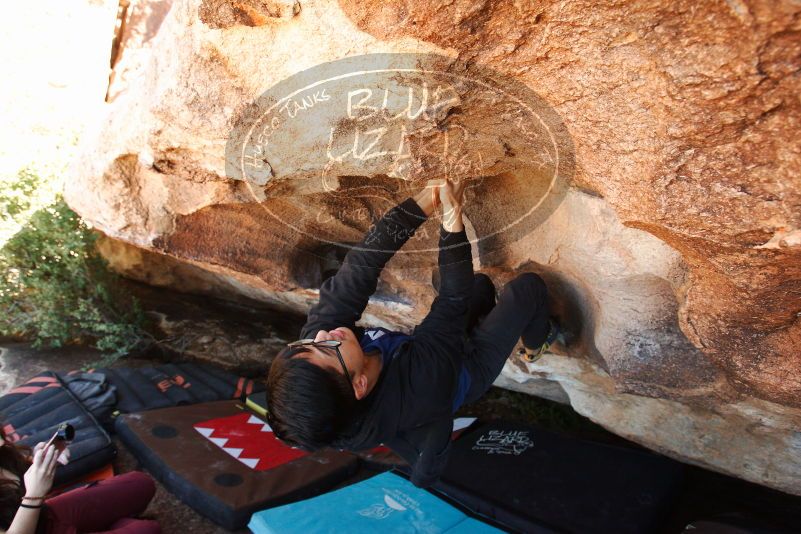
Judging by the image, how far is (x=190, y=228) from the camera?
2275 millimetres

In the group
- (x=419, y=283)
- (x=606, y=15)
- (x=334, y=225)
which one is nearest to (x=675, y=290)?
(x=606, y=15)

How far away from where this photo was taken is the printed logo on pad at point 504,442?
2.63m

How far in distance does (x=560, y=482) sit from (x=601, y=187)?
1.61m

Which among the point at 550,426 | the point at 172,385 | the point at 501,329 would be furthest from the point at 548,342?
the point at 172,385

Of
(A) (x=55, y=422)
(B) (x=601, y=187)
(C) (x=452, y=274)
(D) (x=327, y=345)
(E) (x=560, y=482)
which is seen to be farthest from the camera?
(A) (x=55, y=422)

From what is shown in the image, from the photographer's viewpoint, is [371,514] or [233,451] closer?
[371,514]

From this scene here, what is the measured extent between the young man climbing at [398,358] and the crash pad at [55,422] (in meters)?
1.39

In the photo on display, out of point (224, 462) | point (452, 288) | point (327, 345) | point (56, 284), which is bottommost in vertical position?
point (224, 462)

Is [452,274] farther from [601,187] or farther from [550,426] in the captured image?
[550,426]

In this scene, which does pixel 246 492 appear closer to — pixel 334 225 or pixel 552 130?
pixel 334 225

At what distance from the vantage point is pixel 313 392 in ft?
4.03

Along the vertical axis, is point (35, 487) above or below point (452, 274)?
below

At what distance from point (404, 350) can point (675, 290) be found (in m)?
0.75

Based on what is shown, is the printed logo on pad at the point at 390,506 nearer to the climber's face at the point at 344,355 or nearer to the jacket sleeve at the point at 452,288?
the jacket sleeve at the point at 452,288
